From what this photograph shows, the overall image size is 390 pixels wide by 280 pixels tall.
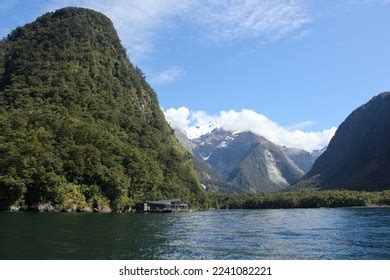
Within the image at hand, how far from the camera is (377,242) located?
223ft

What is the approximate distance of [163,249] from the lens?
61.2m

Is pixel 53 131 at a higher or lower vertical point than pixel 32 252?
higher

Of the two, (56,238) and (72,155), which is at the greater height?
(72,155)

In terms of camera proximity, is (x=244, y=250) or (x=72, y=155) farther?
(x=72, y=155)

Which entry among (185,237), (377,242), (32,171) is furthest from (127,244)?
(32,171)

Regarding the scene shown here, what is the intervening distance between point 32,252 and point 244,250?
82.1ft

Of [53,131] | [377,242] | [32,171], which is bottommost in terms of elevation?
[377,242]
